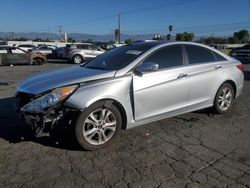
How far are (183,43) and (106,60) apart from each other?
1.48 m

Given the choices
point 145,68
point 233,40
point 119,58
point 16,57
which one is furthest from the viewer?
point 233,40

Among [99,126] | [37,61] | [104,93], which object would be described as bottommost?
[37,61]

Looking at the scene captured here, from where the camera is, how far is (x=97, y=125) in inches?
176

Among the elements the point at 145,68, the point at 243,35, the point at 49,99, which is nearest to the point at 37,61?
the point at 145,68

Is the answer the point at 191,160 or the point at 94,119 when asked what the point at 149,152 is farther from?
the point at 94,119

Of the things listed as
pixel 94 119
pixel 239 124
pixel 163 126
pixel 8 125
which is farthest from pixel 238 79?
pixel 8 125

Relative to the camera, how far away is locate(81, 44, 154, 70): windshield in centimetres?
511

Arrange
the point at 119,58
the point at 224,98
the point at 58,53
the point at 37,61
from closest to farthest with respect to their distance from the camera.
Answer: the point at 119,58, the point at 224,98, the point at 37,61, the point at 58,53

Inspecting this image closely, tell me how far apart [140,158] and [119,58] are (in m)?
1.93

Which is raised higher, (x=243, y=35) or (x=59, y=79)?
(x=243, y=35)

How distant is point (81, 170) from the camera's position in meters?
3.88

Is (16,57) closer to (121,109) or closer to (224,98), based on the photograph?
(224,98)

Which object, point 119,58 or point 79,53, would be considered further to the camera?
point 79,53

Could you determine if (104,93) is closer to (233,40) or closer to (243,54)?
(243,54)
